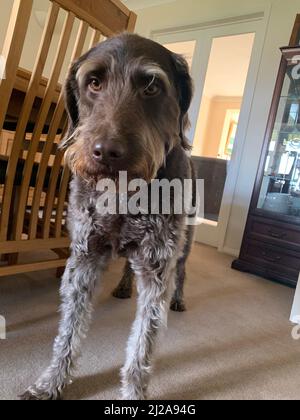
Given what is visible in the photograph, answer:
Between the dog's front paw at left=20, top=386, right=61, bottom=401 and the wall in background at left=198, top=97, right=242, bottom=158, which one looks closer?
the dog's front paw at left=20, top=386, right=61, bottom=401

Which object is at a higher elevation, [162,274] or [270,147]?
[270,147]

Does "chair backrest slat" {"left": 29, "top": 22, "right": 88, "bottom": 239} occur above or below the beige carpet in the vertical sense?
above

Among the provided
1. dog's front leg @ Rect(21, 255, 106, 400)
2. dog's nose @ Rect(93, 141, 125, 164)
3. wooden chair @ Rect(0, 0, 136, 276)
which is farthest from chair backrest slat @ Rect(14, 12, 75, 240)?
dog's nose @ Rect(93, 141, 125, 164)

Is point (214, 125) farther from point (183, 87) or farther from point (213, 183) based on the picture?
point (183, 87)

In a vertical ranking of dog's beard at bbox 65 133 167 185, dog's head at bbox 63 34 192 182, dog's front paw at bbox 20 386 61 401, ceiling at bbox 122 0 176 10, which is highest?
ceiling at bbox 122 0 176 10

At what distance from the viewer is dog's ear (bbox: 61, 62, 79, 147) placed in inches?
39.6

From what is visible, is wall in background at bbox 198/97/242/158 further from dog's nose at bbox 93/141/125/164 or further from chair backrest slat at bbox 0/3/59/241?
dog's nose at bbox 93/141/125/164

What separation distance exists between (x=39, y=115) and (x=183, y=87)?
0.67m

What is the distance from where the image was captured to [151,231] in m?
1.00

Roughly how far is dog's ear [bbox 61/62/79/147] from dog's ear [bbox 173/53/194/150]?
0.96 ft

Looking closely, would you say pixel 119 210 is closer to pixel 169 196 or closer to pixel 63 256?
pixel 169 196

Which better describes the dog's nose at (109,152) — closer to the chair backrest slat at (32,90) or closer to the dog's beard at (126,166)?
the dog's beard at (126,166)
